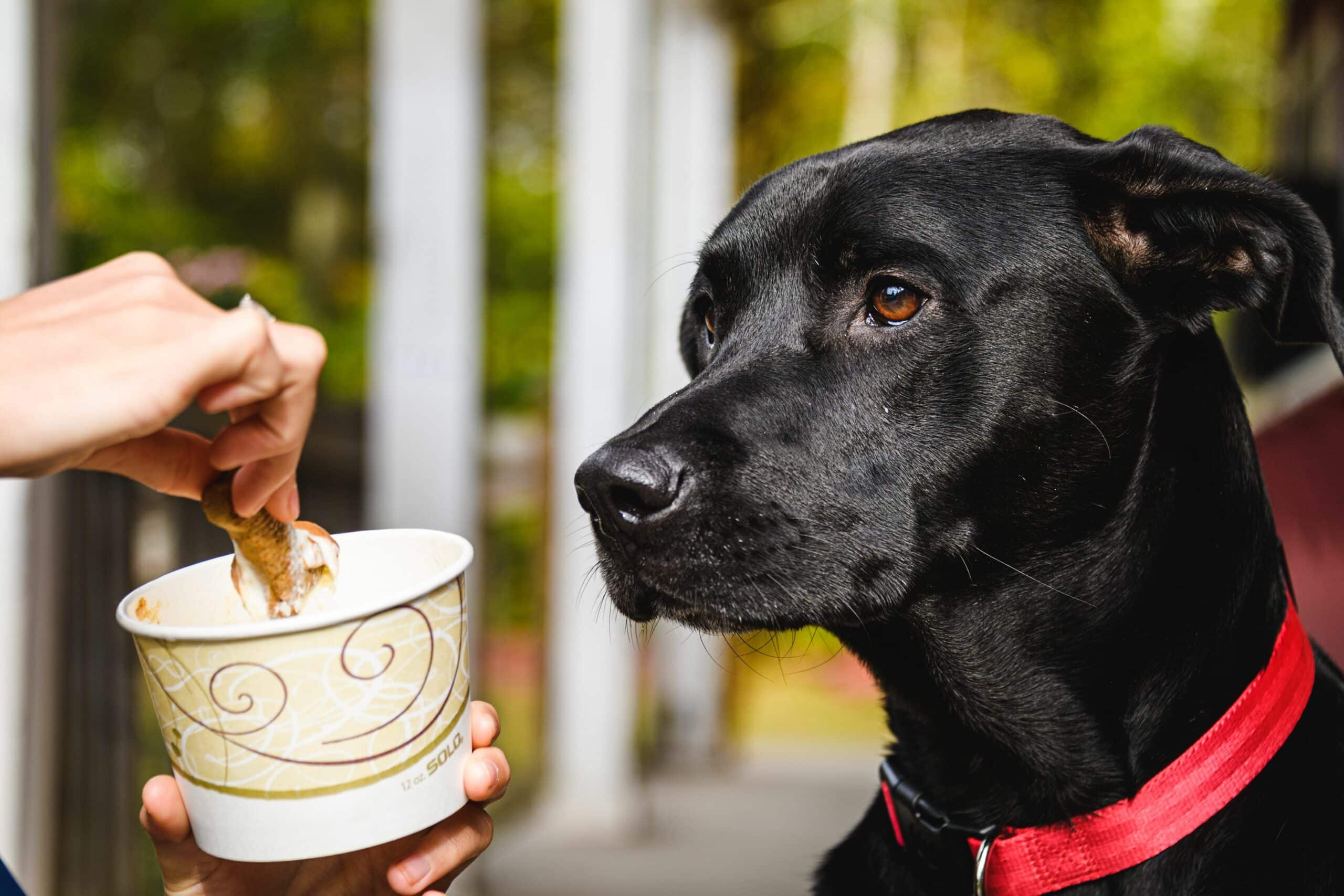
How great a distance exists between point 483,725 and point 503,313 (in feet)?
15.8

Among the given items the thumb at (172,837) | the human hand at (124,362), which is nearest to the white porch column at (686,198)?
the thumb at (172,837)

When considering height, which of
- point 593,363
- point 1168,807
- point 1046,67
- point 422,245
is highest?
point 1046,67

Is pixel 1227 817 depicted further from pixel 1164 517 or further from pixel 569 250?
pixel 569 250

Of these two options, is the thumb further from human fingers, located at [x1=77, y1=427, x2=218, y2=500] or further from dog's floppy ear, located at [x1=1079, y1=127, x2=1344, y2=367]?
dog's floppy ear, located at [x1=1079, y1=127, x2=1344, y2=367]

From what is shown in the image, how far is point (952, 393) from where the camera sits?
4.51ft

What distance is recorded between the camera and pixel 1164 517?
52.5 inches

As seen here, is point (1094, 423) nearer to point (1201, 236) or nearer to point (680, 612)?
point (1201, 236)

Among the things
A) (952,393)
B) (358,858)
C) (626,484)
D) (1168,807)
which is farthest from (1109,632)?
(358,858)

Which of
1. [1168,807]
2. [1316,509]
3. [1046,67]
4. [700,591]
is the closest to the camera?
[1168,807]

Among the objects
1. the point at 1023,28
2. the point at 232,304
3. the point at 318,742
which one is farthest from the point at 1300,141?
the point at 318,742

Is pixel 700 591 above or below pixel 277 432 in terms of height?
below

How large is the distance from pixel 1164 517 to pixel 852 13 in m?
7.60

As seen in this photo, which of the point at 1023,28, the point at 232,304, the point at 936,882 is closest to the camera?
the point at 936,882

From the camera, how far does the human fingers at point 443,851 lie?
97 cm
